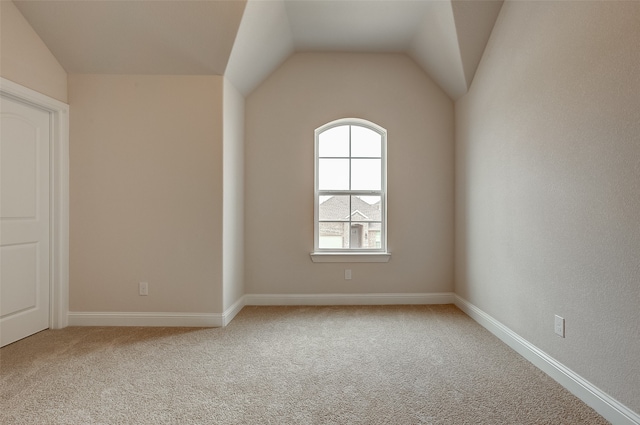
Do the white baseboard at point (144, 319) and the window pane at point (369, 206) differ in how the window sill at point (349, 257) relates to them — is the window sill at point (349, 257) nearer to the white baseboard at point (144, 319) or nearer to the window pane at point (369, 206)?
the window pane at point (369, 206)

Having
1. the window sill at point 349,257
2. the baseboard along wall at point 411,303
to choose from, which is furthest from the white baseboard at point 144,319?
the window sill at point 349,257

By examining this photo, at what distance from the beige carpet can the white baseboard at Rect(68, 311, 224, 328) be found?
0.38ft

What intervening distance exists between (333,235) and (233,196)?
1234 mm

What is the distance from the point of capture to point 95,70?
3.47 meters

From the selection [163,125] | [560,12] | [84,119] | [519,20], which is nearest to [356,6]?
[519,20]

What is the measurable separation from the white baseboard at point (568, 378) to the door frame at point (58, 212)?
3787mm

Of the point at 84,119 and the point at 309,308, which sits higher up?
the point at 84,119

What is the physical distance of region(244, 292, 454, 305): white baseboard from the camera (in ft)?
14.0

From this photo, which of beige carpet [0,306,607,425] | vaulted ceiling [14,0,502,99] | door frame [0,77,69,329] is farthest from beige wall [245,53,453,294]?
door frame [0,77,69,329]

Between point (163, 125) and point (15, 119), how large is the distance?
1.08m

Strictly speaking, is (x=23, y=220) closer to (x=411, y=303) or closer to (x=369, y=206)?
(x=369, y=206)

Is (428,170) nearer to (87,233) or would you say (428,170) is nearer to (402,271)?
(402,271)

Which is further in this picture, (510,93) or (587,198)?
(510,93)

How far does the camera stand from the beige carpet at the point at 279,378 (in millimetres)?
1995
